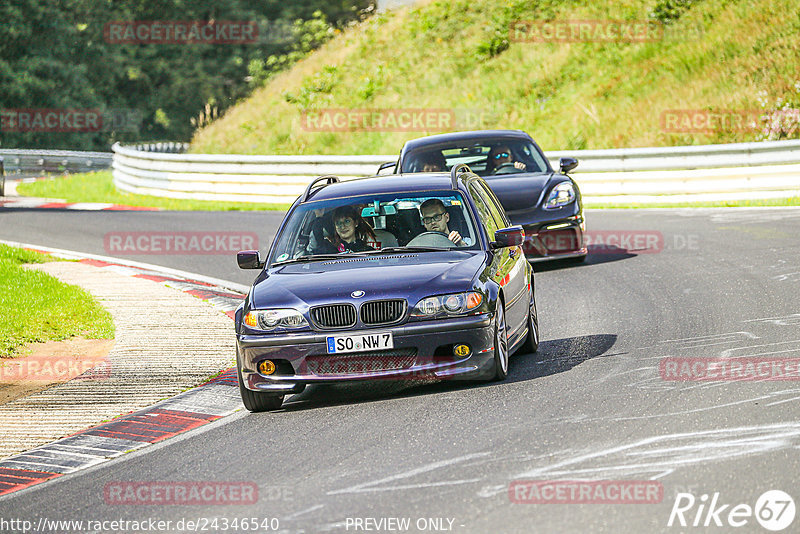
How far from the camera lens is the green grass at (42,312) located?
38.5 feet

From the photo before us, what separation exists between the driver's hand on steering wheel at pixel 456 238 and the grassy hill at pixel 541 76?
1667 cm

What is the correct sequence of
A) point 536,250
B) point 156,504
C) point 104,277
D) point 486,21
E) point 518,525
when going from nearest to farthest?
1. point 518,525
2. point 156,504
3. point 536,250
4. point 104,277
5. point 486,21

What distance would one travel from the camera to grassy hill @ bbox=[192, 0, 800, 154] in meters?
27.2

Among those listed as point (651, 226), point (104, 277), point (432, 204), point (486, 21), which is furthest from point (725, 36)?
point (432, 204)

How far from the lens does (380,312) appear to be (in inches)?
322

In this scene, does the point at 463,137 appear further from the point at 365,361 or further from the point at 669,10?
the point at 669,10

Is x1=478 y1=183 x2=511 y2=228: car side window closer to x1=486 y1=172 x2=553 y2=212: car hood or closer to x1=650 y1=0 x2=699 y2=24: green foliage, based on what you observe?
x1=486 y1=172 x2=553 y2=212: car hood

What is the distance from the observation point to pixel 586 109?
29.0m

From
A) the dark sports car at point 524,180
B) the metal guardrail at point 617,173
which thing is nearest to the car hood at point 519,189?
the dark sports car at point 524,180

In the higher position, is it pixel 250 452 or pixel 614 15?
pixel 614 15

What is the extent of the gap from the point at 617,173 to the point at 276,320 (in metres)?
15.8

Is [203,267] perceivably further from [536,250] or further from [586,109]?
[586,109]

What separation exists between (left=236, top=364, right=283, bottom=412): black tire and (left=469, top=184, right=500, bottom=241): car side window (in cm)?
216

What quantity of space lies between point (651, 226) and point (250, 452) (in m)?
12.1
